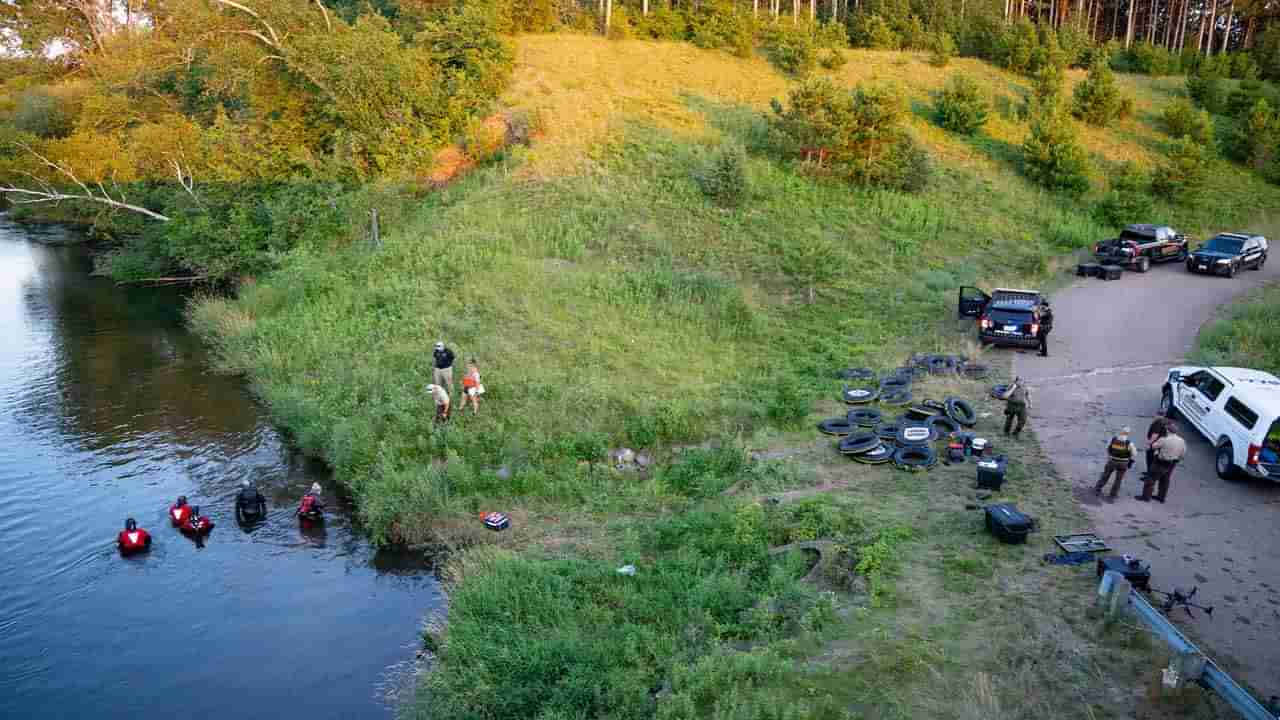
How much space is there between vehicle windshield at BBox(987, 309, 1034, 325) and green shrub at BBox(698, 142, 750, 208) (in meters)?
13.2

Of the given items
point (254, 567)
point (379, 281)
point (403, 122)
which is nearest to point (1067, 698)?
point (254, 567)

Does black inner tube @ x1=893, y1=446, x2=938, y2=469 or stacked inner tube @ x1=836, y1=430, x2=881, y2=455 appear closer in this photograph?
black inner tube @ x1=893, y1=446, x2=938, y2=469

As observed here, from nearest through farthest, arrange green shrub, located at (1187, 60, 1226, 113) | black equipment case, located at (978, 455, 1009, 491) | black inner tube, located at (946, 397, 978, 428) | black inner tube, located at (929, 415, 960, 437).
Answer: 1. black equipment case, located at (978, 455, 1009, 491)
2. black inner tube, located at (929, 415, 960, 437)
3. black inner tube, located at (946, 397, 978, 428)
4. green shrub, located at (1187, 60, 1226, 113)

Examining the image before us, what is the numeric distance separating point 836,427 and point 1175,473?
643 centimetres

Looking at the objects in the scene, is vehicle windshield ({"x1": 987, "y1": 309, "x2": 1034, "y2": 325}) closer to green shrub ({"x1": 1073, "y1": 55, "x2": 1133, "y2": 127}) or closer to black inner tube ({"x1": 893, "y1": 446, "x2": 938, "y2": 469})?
black inner tube ({"x1": 893, "y1": 446, "x2": 938, "y2": 469})

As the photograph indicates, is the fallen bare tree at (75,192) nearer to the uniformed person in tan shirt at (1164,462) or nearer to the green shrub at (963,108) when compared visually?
the uniformed person in tan shirt at (1164,462)

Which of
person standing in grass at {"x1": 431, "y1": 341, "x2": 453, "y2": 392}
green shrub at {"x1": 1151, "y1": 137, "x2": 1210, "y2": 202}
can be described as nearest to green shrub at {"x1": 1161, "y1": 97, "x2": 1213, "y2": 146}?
green shrub at {"x1": 1151, "y1": 137, "x2": 1210, "y2": 202}

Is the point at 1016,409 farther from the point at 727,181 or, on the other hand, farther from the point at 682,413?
the point at 727,181

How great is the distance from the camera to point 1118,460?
14.3 m

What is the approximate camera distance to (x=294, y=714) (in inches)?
453

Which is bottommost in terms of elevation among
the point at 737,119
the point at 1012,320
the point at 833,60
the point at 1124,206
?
the point at 1012,320

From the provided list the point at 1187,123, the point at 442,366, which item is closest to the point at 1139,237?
the point at 1187,123

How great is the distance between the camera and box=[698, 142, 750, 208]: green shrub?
109 ft

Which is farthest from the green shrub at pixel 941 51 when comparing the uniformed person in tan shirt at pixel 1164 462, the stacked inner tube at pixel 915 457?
the uniformed person in tan shirt at pixel 1164 462
